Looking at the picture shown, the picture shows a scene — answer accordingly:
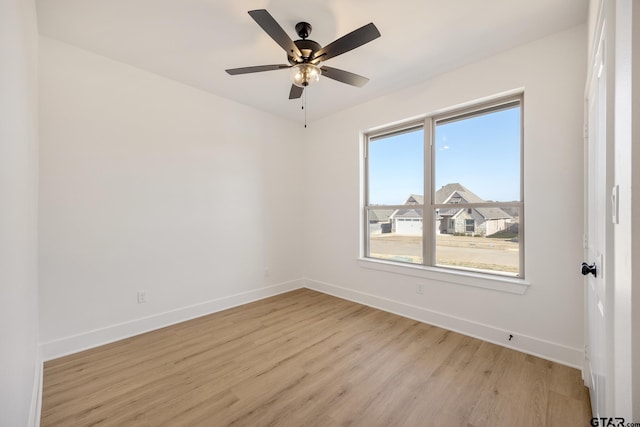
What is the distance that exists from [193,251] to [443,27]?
11.2ft

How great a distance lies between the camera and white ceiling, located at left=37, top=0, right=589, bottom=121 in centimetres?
Answer: 195

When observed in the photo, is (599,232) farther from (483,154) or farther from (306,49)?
(306,49)

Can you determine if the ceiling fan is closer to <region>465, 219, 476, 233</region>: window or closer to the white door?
the white door

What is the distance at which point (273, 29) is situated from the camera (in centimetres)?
168

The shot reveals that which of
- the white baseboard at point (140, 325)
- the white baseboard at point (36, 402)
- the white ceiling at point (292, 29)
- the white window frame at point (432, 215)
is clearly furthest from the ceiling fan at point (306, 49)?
the white baseboard at point (140, 325)

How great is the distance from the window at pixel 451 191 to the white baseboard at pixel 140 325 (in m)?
1.84

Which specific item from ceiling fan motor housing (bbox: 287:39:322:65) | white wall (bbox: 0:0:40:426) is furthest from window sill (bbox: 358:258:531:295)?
white wall (bbox: 0:0:40:426)

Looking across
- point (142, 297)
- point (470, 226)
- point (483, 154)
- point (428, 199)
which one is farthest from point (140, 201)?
point (483, 154)

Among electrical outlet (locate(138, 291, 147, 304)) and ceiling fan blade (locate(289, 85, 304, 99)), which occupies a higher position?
ceiling fan blade (locate(289, 85, 304, 99))

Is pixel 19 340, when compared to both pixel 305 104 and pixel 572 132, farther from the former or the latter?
pixel 572 132

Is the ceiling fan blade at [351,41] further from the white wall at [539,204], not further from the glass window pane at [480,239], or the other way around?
the glass window pane at [480,239]

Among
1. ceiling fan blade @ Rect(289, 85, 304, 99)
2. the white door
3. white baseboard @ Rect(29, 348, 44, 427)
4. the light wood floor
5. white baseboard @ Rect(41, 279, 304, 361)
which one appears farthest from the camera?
ceiling fan blade @ Rect(289, 85, 304, 99)

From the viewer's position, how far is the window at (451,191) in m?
2.63

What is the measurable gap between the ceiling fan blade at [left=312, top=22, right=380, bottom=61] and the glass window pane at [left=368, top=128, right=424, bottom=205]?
1798 mm
